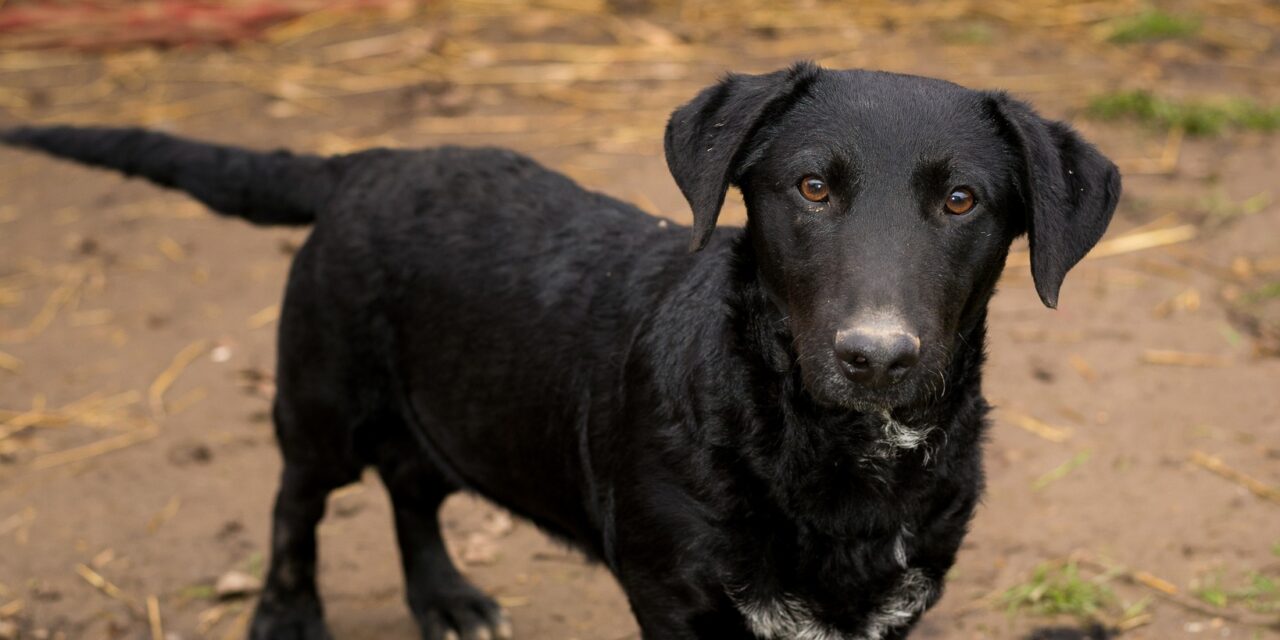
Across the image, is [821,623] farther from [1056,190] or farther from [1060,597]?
[1060,597]

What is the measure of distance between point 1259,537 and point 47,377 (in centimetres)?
487

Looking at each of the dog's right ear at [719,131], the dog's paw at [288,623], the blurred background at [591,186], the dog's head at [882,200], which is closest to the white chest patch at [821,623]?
the dog's head at [882,200]

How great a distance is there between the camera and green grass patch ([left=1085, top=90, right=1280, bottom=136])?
8375 millimetres

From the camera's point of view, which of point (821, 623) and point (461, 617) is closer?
point (821, 623)

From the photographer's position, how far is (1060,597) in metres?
4.69

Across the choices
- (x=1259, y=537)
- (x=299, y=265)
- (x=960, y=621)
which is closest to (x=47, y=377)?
(x=299, y=265)

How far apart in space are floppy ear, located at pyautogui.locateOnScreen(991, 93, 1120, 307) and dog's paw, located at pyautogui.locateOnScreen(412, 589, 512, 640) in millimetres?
2356

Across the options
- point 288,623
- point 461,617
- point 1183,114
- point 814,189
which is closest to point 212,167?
point 288,623

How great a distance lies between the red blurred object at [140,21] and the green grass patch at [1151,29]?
5.03m

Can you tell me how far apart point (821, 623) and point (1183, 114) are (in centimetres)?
601

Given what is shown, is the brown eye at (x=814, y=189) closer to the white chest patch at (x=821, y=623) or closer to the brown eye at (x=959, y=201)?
the brown eye at (x=959, y=201)

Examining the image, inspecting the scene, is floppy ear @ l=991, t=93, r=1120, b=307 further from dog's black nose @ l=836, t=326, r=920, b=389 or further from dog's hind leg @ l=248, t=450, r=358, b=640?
dog's hind leg @ l=248, t=450, r=358, b=640

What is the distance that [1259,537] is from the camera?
5055 millimetres

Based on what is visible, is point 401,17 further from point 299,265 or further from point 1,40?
point 299,265
